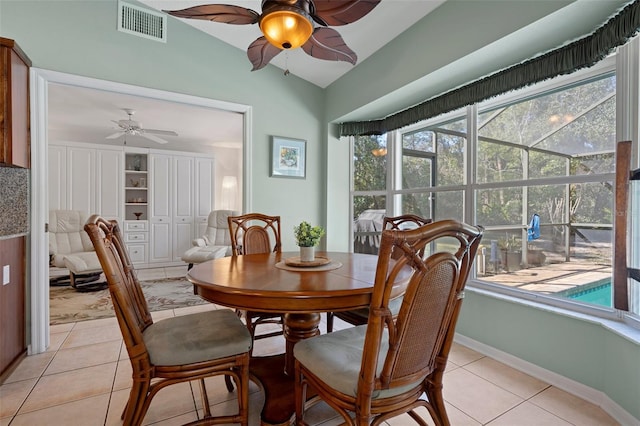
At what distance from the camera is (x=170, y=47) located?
284 centimetres

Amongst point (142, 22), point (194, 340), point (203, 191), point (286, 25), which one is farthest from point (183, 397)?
point (203, 191)

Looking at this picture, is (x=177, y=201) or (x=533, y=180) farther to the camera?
(x=177, y=201)

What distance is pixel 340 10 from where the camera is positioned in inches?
62.2

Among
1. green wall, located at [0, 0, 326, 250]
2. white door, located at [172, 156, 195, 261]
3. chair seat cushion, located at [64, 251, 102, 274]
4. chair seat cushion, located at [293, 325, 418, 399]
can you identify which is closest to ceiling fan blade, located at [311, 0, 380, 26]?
chair seat cushion, located at [293, 325, 418, 399]

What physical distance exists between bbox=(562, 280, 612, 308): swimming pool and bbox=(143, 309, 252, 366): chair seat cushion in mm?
2108

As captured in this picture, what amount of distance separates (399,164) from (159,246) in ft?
15.5

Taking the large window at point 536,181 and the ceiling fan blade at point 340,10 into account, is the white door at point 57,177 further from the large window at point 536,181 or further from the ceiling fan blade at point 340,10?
the large window at point 536,181

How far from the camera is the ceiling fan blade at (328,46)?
69.5 inches

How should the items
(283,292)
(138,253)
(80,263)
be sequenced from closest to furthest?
(283,292)
(80,263)
(138,253)

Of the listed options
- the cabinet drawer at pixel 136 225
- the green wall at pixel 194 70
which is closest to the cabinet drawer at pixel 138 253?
the cabinet drawer at pixel 136 225

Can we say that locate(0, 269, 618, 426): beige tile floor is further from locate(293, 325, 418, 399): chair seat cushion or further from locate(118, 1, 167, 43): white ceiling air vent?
locate(118, 1, 167, 43): white ceiling air vent

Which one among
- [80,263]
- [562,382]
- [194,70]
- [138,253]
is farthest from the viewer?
[138,253]

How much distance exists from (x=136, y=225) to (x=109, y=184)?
0.85m

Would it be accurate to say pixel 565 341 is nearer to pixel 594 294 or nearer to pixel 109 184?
pixel 594 294
